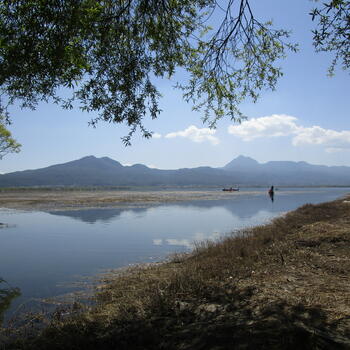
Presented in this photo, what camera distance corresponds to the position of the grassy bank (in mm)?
5406

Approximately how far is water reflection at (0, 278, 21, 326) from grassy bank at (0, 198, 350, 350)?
2271mm

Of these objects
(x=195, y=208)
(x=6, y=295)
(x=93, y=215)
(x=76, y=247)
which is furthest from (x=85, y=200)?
(x=6, y=295)

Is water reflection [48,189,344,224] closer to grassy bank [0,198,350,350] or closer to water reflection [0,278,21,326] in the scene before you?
water reflection [0,278,21,326]

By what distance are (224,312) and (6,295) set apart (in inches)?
345

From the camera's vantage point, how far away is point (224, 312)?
22.2 feet

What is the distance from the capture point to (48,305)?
33.0 ft

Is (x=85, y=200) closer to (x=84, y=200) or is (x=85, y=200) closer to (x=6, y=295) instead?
(x=84, y=200)

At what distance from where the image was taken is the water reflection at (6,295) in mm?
10123

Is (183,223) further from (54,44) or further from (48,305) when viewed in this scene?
(54,44)

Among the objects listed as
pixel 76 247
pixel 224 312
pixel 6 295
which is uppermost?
pixel 224 312

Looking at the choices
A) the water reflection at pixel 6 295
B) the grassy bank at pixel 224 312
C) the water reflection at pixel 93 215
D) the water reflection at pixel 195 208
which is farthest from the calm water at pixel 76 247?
the water reflection at pixel 195 208

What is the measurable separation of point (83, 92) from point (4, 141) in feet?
178

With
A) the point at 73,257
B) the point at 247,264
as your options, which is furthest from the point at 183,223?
the point at 247,264

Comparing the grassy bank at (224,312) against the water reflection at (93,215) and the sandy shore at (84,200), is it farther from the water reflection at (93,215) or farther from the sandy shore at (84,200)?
the sandy shore at (84,200)
